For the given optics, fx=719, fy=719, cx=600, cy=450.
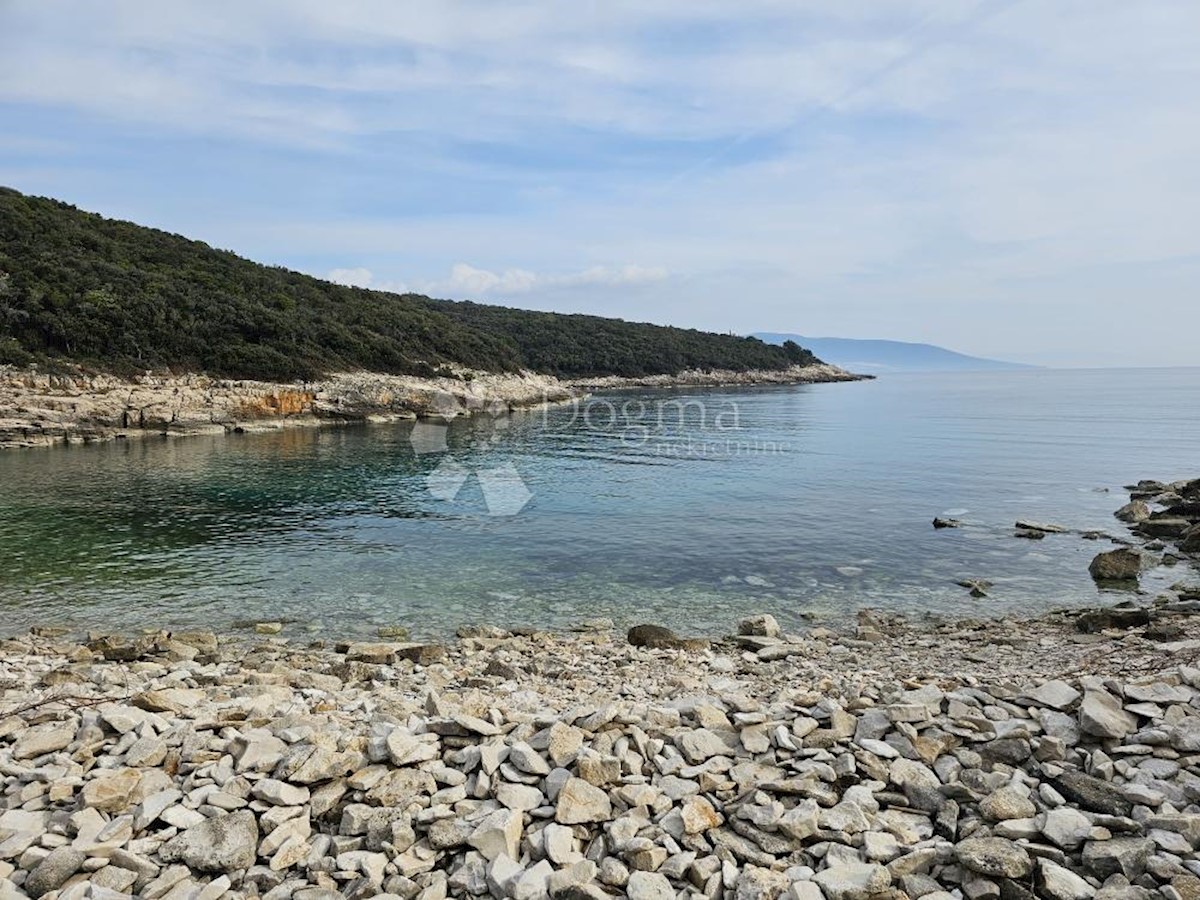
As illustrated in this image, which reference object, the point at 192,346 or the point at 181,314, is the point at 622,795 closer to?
the point at 192,346

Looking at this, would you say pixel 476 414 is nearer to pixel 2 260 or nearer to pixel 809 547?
pixel 2 260

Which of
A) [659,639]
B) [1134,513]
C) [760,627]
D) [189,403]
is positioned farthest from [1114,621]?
[189,403]

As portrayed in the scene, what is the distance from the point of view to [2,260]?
→ 2349 inches

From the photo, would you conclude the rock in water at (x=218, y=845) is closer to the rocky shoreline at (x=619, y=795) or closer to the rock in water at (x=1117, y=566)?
the rocky shoreline at (x=619, y=795)

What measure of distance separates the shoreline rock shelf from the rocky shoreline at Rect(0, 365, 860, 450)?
48060mm

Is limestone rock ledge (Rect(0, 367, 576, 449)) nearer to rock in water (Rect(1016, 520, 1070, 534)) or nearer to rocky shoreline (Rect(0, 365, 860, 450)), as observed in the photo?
rocky shoreline (Rect(0, 365, 860, 450))

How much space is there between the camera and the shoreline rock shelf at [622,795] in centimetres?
507

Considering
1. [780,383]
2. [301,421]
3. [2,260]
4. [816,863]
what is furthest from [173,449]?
[780,383]

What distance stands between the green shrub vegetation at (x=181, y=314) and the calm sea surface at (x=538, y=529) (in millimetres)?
15024

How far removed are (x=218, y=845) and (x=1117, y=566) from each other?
67.8 feet

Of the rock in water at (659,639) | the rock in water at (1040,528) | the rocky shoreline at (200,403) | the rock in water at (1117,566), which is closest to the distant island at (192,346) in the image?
the rocky shoreline at (200,403)

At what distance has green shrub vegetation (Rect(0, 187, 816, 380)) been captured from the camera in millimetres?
55094

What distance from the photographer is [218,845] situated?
5.42 m

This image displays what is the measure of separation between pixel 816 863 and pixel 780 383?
159 meters
